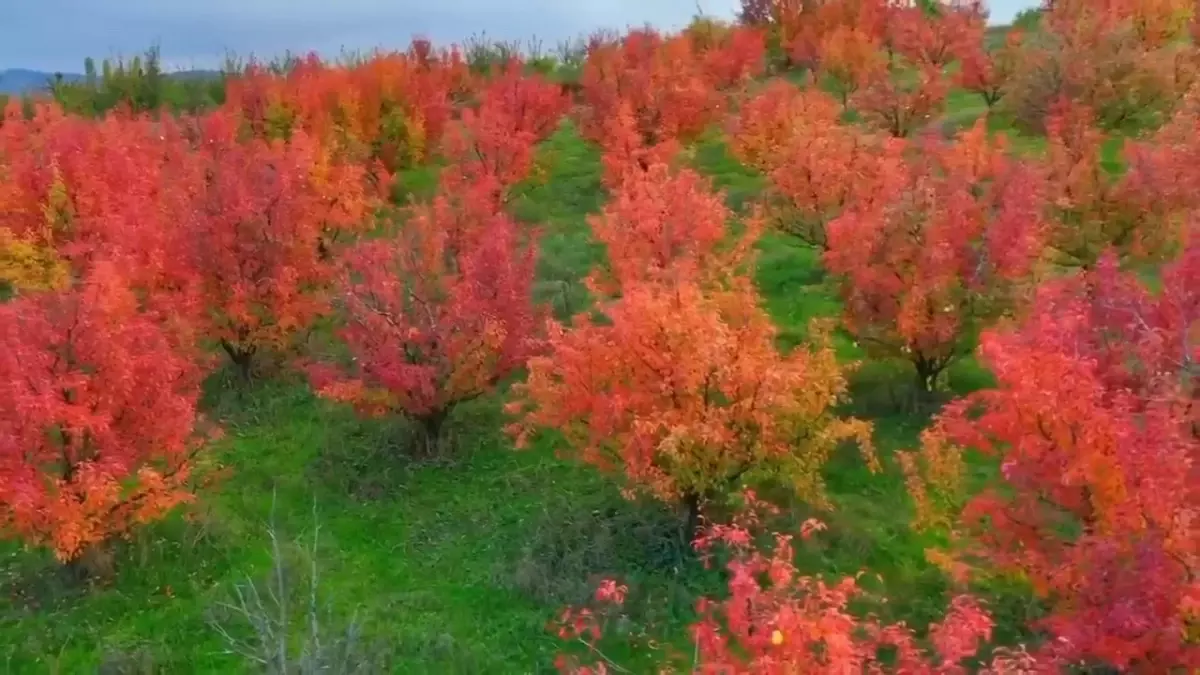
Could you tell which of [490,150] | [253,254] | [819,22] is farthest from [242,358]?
[819,22]

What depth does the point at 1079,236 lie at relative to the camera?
21953mm

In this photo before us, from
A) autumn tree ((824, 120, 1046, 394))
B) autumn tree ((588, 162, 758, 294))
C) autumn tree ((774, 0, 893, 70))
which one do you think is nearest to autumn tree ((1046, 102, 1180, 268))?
autumn tree ((824, 120, 1046, 394))

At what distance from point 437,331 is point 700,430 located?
283 inches

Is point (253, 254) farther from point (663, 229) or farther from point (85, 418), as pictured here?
point (663, 229)

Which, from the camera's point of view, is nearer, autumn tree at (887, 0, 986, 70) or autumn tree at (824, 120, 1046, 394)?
autumn tree at (824, 120, 1046, 394)

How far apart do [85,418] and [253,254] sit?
24.6 feet

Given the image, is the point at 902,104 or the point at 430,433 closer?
the point at 430,433

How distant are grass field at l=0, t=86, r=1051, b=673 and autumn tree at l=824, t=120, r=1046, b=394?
230cm

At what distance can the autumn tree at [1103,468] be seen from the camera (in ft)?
33.6

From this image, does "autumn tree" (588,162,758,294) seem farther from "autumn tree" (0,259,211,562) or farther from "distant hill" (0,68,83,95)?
"distant hill" (0,68,83,95)

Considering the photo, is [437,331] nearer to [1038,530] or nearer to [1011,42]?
[1038,530]

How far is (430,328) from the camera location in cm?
2031

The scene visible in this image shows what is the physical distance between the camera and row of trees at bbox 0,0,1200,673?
11.2m

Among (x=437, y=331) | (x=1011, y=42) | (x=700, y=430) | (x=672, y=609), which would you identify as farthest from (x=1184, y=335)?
(x=1011, y=42)
